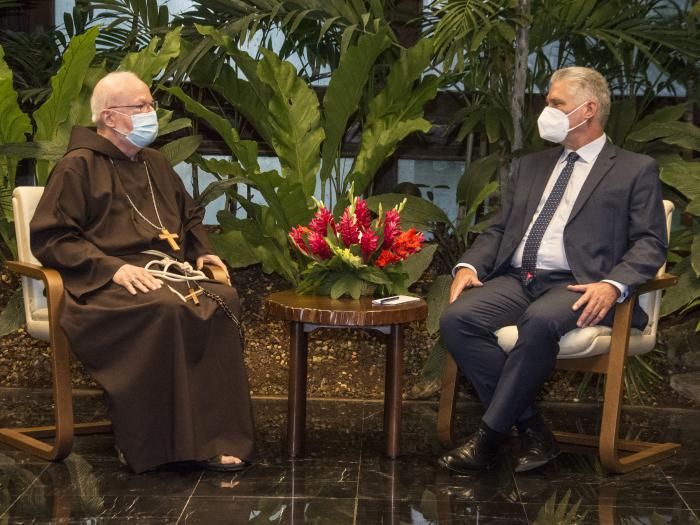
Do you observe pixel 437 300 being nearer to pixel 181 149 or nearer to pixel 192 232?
pixel 192 232

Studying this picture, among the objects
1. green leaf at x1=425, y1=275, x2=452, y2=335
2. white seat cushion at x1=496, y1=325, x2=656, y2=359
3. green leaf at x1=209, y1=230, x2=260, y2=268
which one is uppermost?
white seat cushion at x1=496, y1=325, x2=656, y2=359

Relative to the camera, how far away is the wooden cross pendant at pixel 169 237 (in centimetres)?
384

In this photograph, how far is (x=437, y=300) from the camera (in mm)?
4594

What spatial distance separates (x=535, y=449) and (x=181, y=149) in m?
2.23

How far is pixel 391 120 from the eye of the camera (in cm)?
498

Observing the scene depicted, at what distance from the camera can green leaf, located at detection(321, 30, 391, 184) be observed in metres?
4.62

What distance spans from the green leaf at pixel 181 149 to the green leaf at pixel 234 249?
17.1 inches

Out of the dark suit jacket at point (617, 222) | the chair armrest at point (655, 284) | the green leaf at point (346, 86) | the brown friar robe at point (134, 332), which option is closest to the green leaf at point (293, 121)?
the green leaf at point (346, 86)

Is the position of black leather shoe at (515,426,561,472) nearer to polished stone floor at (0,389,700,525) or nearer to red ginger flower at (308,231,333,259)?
polished stone floor at (0,389,700,525)

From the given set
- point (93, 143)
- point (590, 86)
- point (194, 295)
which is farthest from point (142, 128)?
point (590, 86)

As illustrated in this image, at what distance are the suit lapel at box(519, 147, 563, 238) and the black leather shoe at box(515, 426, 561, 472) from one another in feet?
2.39

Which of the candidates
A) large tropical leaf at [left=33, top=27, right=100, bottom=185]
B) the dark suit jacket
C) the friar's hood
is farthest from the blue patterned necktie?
large tropical leaf at [left=33, top=27, right=100, bottom=185]

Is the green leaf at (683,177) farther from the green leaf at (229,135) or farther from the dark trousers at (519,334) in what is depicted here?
the green leaf at (229,135)

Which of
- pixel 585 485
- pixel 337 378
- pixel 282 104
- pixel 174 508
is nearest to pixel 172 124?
pixel 282 104
